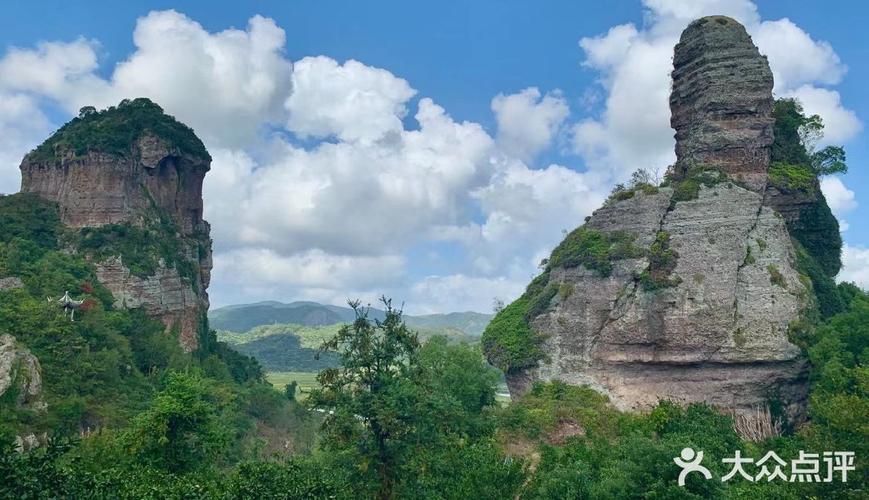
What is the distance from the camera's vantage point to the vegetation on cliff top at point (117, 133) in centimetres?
6042

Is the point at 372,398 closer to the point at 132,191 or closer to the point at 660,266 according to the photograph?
the point at 660,266

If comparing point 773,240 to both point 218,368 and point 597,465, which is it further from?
point 218,368

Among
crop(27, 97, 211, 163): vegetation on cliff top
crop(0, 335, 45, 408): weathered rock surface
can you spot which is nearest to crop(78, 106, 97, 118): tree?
crop(27, 97, 211, 163): vegetation on cliff top

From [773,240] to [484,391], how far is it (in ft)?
70.4

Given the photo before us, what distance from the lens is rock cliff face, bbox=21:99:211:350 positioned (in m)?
57.7

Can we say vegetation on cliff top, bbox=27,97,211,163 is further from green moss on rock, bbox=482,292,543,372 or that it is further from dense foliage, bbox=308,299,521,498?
dense foliage, bbox=308,299,521,498

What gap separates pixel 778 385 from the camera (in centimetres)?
3662

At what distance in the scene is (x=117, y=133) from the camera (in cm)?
6241

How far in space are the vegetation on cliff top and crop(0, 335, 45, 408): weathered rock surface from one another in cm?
3181

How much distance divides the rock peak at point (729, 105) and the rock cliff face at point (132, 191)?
47.6 meters

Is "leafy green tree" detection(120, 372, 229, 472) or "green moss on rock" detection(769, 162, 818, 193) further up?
"green moss on rock" detection(769, 162, 818, 193)

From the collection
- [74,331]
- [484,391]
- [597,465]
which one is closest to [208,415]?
[597,465]

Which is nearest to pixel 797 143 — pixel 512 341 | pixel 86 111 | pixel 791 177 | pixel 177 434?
pixel 791 177

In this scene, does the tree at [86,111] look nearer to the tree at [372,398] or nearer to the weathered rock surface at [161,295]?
the weathered rock surface at [161,295]
